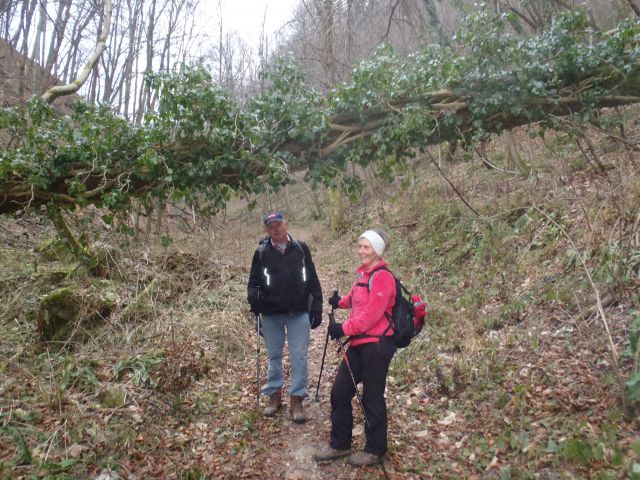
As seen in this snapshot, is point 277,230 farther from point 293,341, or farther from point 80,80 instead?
point 80,80

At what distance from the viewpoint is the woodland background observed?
3.94 m

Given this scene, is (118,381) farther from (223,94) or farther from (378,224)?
(378,224)

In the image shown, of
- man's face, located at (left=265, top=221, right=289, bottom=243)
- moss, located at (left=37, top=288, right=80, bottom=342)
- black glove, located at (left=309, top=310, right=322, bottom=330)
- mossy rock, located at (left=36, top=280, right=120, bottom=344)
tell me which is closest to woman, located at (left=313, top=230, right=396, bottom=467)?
black glove, located at (left=309, top=310, right=322, bottom=330)

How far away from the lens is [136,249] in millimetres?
8688

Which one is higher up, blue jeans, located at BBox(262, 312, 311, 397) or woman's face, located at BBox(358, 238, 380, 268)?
woman's face, located at BBox(358, 238, 380, 268)

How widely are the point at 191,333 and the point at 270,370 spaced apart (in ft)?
7.70

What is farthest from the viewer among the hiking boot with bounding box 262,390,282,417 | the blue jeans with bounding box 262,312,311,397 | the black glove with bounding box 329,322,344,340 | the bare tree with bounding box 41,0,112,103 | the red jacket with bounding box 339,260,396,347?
the bare tree with bounding box 41,0,112,103

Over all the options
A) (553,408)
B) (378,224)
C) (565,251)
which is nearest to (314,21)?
(378,224)

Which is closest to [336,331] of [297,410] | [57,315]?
[297,410]

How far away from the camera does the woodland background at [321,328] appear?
394 cm

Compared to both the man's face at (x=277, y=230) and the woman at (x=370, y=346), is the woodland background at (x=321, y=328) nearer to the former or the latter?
the woman at (x=370, y=346)

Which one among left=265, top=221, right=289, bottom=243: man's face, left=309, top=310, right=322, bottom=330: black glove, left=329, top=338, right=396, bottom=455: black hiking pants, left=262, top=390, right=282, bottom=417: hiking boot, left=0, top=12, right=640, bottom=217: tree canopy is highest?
left=0, top=12, right=640, bottom=217: tree canopy

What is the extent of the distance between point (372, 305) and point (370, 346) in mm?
347

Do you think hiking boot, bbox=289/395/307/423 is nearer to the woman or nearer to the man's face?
the woman
